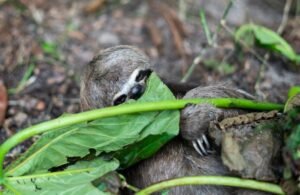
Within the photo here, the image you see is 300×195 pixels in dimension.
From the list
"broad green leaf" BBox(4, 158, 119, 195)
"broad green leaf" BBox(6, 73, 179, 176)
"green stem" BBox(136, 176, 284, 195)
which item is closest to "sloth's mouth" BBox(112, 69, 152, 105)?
"broad green leaf" BBox(6, 73, 179, 176)

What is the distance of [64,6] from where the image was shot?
21.9ft

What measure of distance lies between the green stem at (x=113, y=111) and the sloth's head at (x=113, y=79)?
0.55 meters

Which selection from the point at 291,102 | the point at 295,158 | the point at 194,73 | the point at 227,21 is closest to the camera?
the point at 295,158

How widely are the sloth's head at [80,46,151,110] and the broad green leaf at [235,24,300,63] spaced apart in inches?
65.2

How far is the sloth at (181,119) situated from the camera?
3.58 m

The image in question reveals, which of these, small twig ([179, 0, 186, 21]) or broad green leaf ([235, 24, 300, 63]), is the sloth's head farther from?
small twig ([179, 0, 186, 21])

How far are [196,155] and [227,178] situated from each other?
570 mm

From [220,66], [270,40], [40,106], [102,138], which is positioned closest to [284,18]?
[270,40]

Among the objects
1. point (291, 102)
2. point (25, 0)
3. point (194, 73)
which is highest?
point (25, 0)

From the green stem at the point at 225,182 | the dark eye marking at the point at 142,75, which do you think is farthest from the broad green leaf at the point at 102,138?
the dark eye marking at the point at 142,75

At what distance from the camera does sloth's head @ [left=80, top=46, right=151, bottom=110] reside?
400 cm

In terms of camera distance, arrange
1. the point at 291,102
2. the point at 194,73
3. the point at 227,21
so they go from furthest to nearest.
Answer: the point at 227,21 < the point at 194,73 < the point at 291,102

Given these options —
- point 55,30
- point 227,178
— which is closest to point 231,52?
point 55,30

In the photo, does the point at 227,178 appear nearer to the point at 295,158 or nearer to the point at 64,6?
the point at 295,158
